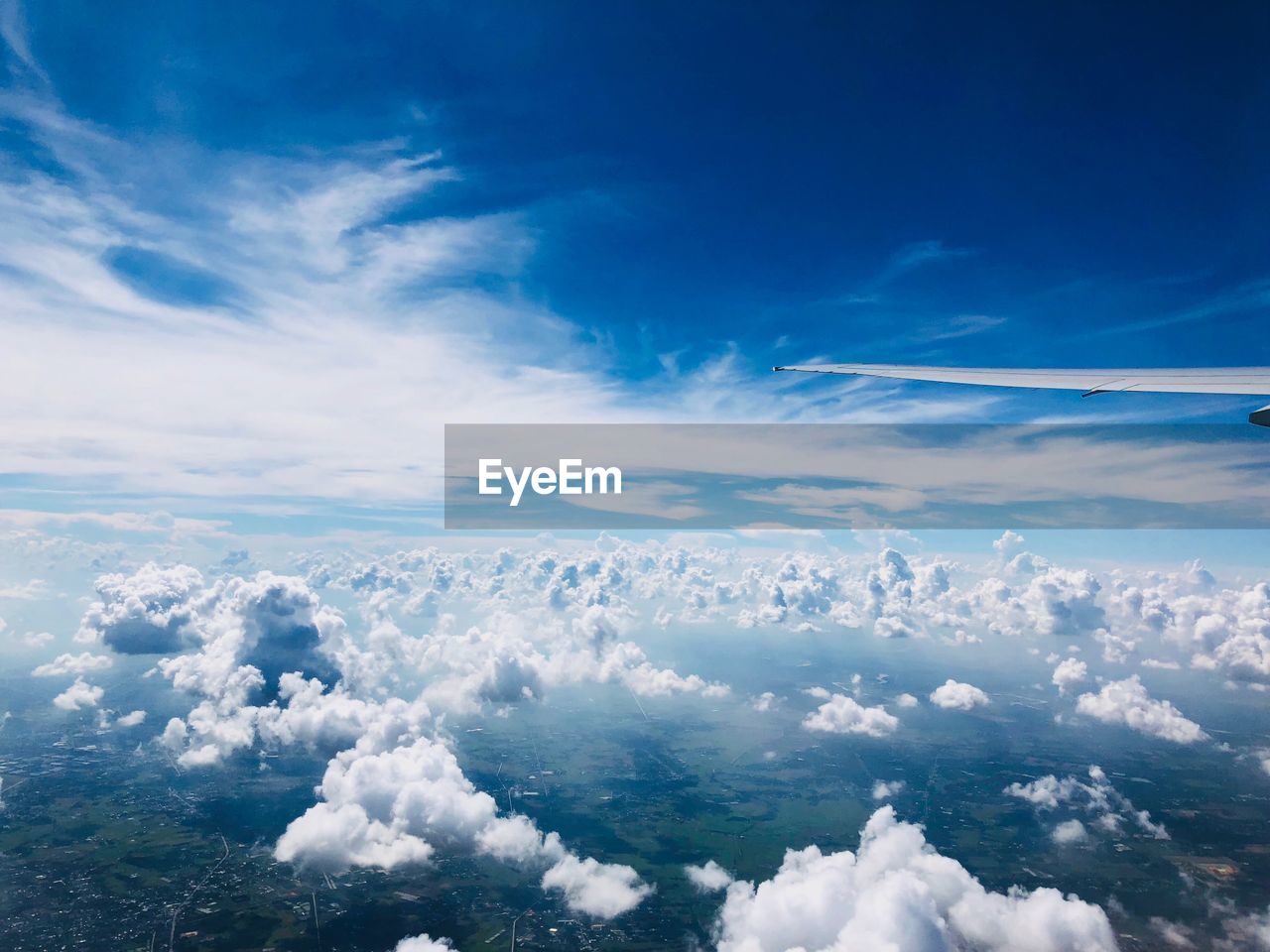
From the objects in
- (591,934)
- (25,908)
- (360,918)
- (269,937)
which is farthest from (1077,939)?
(25,908)

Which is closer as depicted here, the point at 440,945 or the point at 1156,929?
the point at 440,945

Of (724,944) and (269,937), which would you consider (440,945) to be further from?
(724,944)

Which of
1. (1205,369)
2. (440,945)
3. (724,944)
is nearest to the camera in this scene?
(1205,369)

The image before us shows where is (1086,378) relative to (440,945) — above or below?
above

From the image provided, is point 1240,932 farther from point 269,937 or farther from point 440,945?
point 269,937

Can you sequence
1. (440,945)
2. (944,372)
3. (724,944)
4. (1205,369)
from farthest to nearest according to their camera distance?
(724,944) → (440,945) → (944,372) → (1205,369)

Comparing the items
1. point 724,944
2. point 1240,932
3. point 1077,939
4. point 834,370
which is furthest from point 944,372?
point 1240,932

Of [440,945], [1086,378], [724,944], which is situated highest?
[1086,378]
